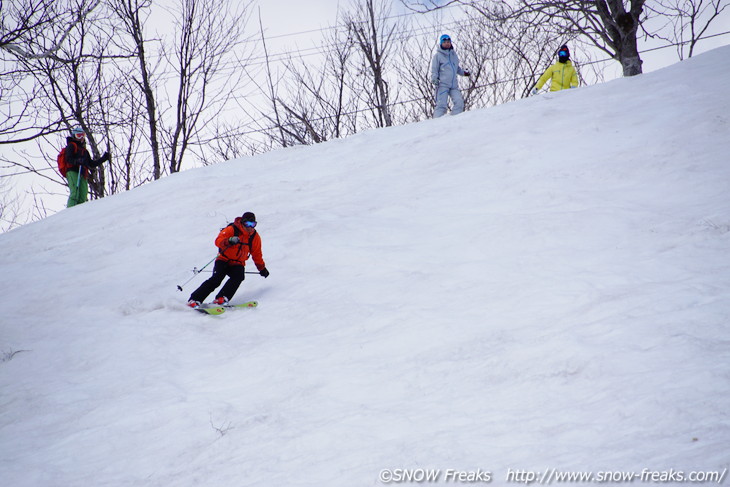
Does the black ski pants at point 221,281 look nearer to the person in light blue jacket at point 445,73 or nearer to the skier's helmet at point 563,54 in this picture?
the person in light blue jacket at point 445,73

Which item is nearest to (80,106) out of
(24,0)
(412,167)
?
(24,0)

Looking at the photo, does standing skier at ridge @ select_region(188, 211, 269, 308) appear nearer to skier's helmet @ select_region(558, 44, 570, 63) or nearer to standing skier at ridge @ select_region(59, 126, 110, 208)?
standing skier at ridge @ select_region(59, 126, 110, 208)

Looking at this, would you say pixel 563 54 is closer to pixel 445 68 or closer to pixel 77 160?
pixel 445 68

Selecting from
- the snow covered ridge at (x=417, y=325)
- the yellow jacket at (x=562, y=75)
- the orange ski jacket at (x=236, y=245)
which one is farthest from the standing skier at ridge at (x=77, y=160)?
the yellow jacket at (x=562, y=75)

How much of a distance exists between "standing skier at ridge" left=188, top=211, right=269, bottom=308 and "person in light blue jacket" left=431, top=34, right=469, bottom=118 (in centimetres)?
736

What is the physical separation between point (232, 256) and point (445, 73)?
802cm

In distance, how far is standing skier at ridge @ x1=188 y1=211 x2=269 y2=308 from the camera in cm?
604

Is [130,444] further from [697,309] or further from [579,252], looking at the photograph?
[579,252]

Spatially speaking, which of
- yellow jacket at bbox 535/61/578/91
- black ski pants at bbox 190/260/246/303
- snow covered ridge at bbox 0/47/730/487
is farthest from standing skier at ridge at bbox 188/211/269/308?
yellow jacket at bbox 535/61/578/91

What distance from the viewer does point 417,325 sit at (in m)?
4.59

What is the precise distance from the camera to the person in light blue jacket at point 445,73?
460 inches

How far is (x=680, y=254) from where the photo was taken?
16.1 ft

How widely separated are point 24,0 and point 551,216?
349 inches

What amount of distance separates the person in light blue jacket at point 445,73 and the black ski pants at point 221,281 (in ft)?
25.3
